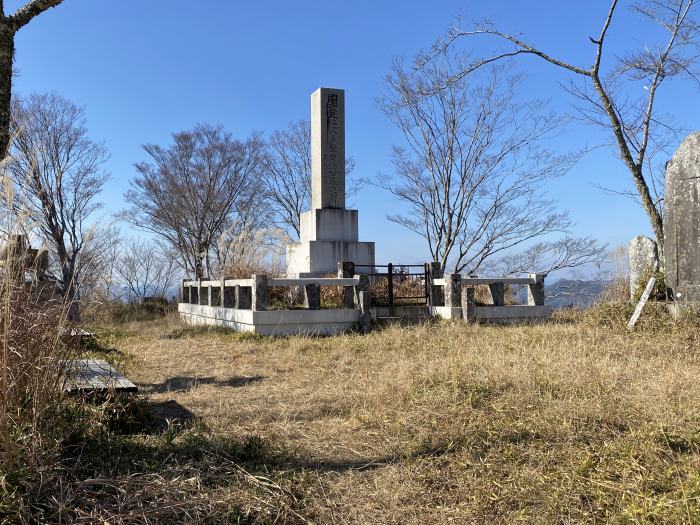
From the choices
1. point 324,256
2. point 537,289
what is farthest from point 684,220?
point 324,256

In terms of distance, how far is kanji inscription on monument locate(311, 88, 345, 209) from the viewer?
13055mm

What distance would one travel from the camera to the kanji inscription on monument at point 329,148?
13055 mm

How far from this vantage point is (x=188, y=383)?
18.7ft

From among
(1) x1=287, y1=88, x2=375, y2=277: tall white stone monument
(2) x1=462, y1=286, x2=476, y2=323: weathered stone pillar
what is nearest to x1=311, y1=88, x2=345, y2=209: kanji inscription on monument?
(1) x1=287, y1=88, x2=375, y2=277: tall white stone monument

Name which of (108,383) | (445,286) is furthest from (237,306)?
(108,383)

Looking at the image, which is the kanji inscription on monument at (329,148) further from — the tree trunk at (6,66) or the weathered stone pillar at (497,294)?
the tree trunk at (6,66)

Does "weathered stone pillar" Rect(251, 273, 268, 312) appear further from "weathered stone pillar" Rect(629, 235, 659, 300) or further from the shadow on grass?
"weathered stone pillar" Rect(629, 235, 659, 300)

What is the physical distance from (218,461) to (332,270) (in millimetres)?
9623

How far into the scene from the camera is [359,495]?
2.71 meters

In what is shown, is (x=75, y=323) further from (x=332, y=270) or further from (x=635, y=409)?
(x=332, y=270)

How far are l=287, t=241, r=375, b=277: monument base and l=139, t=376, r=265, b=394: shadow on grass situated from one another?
21.0 ft

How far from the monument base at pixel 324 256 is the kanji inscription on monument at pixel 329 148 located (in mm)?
1027

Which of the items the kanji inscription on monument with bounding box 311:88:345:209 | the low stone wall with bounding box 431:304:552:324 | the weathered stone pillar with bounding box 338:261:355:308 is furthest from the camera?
the kanji inscription on monument with bounding box 311:88:345:209

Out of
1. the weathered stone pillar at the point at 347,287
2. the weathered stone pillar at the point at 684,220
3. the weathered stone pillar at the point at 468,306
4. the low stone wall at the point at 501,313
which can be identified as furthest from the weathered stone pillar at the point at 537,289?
the weathered stone pillar at the point at 347,287
